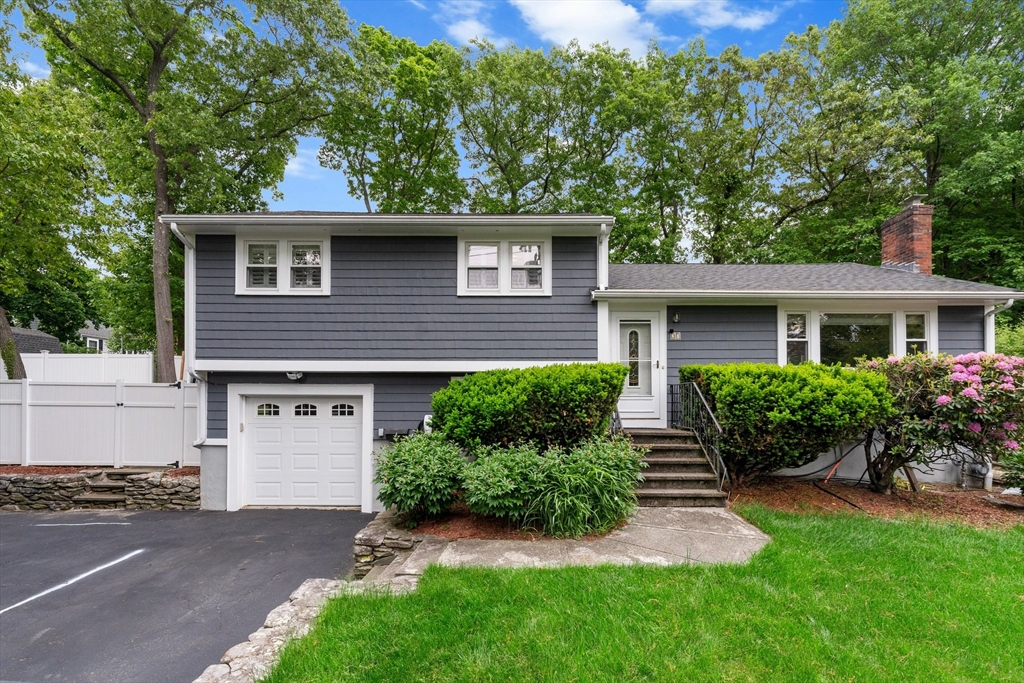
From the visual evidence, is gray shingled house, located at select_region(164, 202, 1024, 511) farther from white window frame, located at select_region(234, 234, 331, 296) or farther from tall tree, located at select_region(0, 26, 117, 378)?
tall tree, located at select_region(0, 26, 117, 378)

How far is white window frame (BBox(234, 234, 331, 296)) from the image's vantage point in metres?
7.21

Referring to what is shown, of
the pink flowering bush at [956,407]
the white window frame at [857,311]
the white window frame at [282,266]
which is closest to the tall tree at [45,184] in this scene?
the white window frame at [282,266]

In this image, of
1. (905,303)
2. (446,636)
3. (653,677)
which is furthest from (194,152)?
(905,303)

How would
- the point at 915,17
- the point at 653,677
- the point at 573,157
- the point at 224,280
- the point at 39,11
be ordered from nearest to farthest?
the point at 653,677, the point at 224,280, the point at 39,11, the point at 915,17, the point at 573,157

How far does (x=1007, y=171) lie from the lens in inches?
478

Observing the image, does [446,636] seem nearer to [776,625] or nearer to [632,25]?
[776,625]

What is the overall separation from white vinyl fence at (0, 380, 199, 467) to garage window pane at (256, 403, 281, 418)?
1599 millimetres

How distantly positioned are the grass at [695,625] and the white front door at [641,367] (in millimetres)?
3559

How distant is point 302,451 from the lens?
7.55 metres

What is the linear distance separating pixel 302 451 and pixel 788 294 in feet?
27.9

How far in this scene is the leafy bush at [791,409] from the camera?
533 cm

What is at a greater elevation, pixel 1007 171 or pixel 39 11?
pixel 39 11

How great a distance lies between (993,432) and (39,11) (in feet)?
62.6

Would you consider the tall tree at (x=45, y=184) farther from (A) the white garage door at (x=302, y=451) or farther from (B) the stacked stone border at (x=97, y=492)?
(A) the white garage door at (x=302, y=451)
